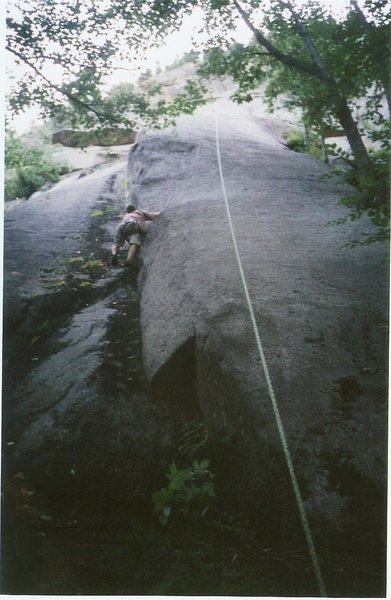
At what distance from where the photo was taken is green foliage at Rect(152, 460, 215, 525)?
9.90 ft

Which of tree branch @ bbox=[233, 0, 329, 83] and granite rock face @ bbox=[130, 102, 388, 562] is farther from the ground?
tree branch @ bbox=[233, 0, 329, 83]

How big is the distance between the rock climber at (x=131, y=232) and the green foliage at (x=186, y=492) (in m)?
2.80

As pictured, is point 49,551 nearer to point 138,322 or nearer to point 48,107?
point 138,322

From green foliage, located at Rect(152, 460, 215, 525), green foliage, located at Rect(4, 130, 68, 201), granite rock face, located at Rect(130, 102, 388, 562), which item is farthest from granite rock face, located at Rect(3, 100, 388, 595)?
green foliage, located at Rect(4, 130, 68, 201)

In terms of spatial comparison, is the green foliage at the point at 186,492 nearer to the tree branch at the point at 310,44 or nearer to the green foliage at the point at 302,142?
the tree branch at the point at 310,44

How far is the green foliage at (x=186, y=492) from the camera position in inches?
119

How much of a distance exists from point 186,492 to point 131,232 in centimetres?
322

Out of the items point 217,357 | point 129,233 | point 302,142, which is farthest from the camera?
point 302,142

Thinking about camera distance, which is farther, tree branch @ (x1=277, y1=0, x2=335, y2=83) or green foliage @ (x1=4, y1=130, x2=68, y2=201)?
green foliage @ (x1=4, y1=130, x2=68, y2=201)

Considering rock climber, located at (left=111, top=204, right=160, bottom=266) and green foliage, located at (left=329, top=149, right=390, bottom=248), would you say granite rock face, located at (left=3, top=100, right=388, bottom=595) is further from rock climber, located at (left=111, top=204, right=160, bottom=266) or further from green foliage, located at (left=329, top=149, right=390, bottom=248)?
green foliage, located at (left=329, top=149, right=390, bottom=248)

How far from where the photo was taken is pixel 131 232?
5.37 meters

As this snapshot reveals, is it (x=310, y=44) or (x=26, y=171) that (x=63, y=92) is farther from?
(x=310, y=44)

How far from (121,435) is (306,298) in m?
1.85

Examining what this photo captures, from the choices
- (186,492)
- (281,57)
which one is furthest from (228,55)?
(186,492)
